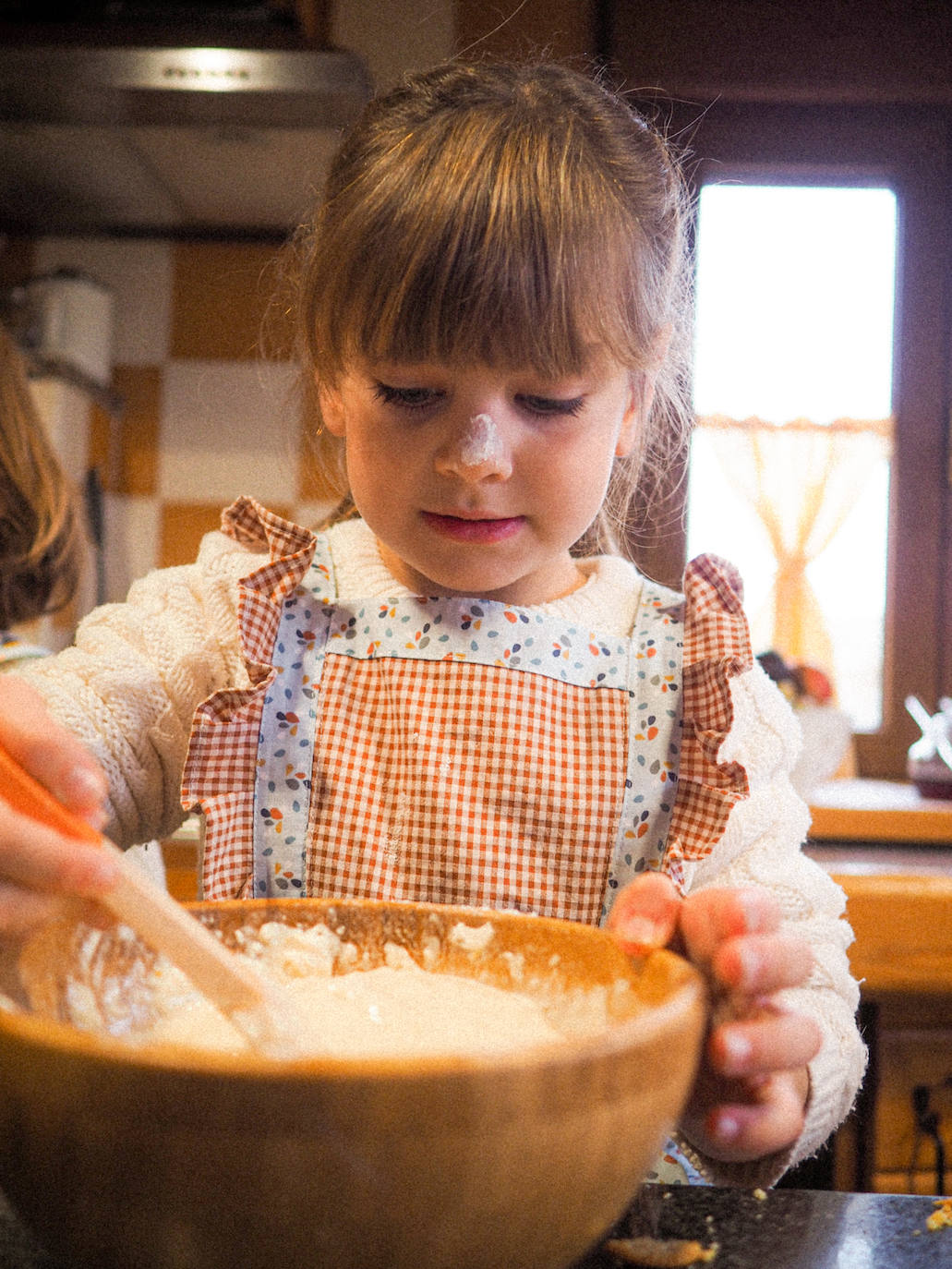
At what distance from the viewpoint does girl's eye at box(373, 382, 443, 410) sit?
70 centimetres

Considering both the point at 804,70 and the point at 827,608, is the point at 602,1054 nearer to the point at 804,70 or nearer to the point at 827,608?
the point at 804,70

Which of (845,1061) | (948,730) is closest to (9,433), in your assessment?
(845,1061)

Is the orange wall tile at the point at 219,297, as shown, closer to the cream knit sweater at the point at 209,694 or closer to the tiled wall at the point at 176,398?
the tiled wall at the point at 176,398

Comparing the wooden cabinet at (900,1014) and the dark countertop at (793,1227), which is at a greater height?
the dark countertop at (793,1227)

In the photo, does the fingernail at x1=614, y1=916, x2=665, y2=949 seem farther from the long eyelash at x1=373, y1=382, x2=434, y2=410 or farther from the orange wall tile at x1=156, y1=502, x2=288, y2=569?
the orange wall tile at x1=156, y1=502, x2=288, y2=569

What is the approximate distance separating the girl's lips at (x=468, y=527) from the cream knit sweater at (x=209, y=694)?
137 millimetres

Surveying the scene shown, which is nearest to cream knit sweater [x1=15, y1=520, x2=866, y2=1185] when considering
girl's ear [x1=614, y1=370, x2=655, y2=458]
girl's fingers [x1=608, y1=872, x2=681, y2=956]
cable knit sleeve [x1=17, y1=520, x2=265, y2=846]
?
cable knit sleeve [x1=17, y1=520, x2=265, y2=846]

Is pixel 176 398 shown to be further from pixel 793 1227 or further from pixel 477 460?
pixel 793 1227

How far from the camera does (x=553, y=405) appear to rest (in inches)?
28.2

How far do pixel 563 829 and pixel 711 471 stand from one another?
104 inches

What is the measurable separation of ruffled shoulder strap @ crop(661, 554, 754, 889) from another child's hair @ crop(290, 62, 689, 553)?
0.55 ft

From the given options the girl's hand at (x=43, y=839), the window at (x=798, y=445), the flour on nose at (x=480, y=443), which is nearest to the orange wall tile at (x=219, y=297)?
the window at (x=798, y=445)

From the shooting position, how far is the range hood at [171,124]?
1521 millimetres

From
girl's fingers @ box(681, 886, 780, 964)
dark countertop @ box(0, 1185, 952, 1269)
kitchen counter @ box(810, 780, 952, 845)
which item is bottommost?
kitchen counter @ box(810, 780, 952, 845)
